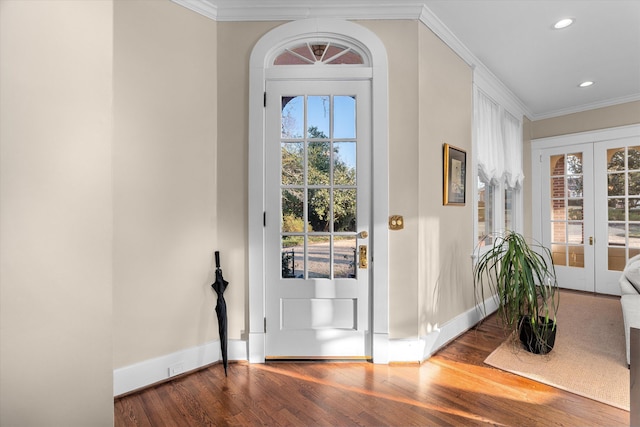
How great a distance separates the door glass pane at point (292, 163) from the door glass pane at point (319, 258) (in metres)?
0.48

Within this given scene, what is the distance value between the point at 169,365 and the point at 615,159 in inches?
224

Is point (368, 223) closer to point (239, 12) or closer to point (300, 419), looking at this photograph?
point (300, 419)

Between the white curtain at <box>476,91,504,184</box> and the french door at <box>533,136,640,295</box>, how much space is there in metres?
1.51

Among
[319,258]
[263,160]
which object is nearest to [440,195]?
[319,258]

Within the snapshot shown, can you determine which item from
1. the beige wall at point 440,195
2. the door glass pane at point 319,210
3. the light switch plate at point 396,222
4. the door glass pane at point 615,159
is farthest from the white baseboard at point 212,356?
the door glass pane at point 615,159

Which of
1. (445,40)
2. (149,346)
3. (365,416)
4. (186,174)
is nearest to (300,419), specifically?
(365,416)

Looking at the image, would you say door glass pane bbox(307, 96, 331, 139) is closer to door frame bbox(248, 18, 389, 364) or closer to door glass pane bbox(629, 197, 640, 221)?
door frame bbox(248, 18, 389, 364)

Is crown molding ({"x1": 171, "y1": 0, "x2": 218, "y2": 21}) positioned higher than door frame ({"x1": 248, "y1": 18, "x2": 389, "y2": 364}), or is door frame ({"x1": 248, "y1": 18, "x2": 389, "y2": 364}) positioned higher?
crown molding ({"x1": 171, "y1": 0, "x2": 218, "y2": 21})

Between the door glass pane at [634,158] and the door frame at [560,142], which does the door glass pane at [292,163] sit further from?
the door glass pane at [634,158]

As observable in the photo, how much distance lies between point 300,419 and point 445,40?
3.02 meters

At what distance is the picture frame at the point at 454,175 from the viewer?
2652 mm

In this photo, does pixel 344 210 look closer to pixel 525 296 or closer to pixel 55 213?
pixel 525 296

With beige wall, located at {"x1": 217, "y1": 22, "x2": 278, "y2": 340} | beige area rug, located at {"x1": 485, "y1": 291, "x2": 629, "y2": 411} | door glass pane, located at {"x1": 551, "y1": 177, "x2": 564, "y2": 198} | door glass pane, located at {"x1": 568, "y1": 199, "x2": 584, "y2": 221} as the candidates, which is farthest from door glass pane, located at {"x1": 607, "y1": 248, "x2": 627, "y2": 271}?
beige wall, located at {"x1": 217, "y1": 22, "x2": 278, "y2": 340}

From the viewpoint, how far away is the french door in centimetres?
406
